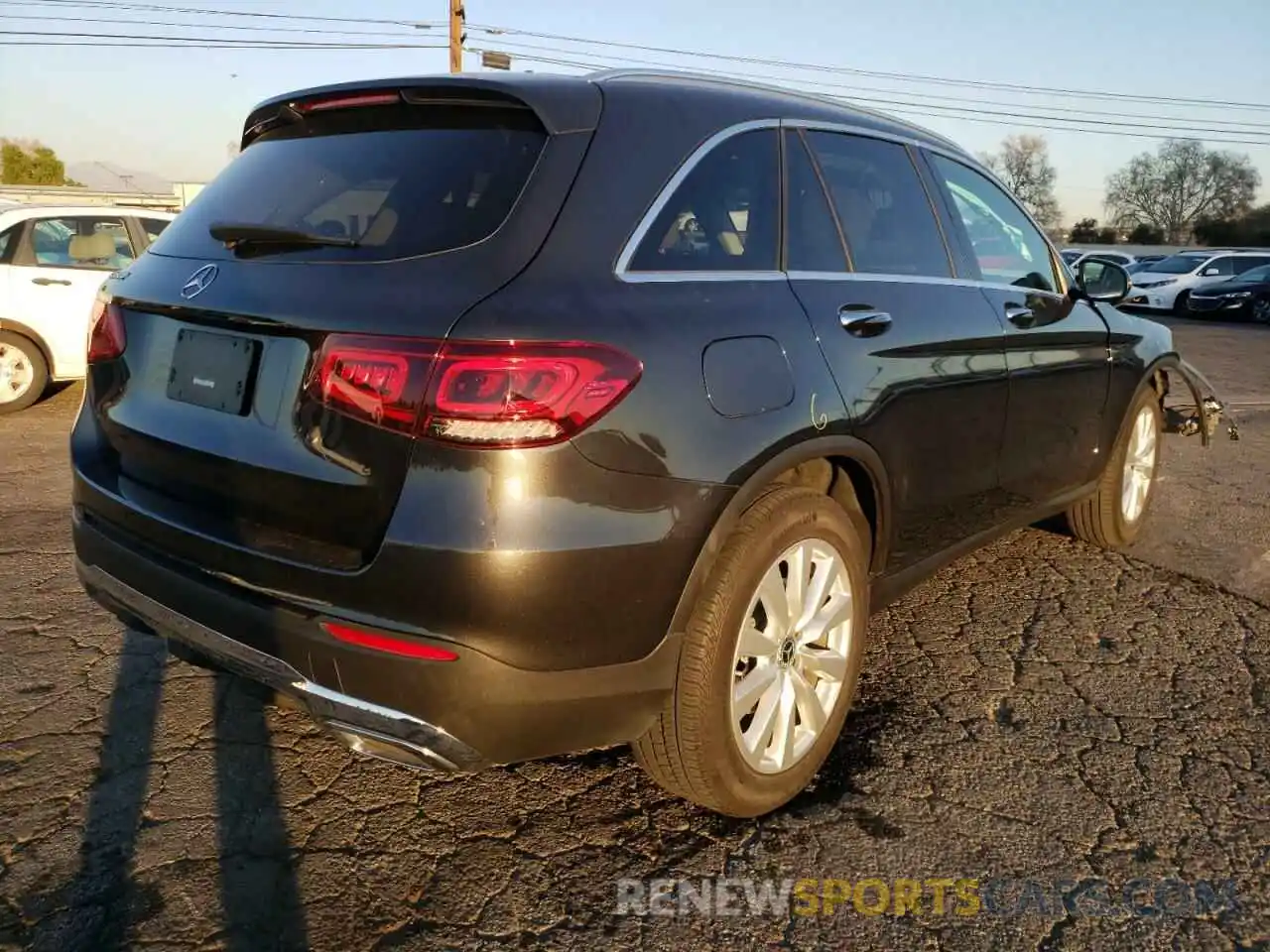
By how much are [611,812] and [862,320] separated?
56.7 inches

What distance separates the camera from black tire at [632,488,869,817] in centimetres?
221

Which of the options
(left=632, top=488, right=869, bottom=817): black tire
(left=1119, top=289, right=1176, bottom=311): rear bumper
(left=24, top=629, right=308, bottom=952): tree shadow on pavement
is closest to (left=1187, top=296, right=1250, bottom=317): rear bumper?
(left=1119, top=289, right=1176, bottom=311): rear bumper

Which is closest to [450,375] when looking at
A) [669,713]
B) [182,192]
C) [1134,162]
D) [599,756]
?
[669,713]

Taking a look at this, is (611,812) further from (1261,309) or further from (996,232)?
(1261,309)

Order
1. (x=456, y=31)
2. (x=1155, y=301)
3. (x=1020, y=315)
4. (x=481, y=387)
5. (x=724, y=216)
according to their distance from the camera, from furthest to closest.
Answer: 1. (x=456, y=31)
2. (x=1155, y=301)
3. (x=1020, y=315)
4. (x=724, y=216)
5. (x=481, y=387)

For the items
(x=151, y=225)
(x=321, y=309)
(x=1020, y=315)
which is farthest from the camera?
(x=151, y=225)

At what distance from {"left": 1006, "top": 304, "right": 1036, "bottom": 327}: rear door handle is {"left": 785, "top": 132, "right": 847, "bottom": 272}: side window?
96cm

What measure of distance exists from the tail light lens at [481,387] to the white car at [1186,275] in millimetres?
24682

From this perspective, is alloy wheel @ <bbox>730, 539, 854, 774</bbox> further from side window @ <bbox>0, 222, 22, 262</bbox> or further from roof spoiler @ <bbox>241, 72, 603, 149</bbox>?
side window @ <bbox>0, 222, 22, 262</bbox>

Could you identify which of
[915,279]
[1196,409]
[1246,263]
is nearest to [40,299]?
[915,279]

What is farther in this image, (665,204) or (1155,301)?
(1155,301)

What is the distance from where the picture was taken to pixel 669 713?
2229 millimetres

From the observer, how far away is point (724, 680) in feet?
7.39

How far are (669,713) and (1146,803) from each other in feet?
4.50
